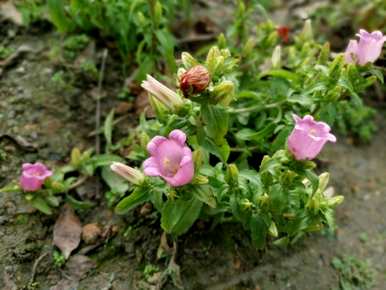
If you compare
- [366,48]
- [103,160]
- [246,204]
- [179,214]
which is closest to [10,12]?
[103,160]

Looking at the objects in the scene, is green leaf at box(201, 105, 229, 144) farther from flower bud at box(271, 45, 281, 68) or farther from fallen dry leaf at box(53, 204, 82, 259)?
fallen dry leaf at box(53, 204, 82, 259)

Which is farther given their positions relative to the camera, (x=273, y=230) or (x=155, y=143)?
(x=273, y=230)

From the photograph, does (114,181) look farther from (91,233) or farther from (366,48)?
(366,48)

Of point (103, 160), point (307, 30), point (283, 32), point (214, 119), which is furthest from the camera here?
point (283, 32)

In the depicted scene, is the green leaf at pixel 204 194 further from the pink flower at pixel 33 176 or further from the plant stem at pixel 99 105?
the plant stem at pixel 99 105

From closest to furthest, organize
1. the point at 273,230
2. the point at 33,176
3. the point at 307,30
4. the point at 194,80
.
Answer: the point at 194,80, the point at 273,230, the point at 33,176, the point at 307,30

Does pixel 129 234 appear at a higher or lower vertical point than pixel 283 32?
lower

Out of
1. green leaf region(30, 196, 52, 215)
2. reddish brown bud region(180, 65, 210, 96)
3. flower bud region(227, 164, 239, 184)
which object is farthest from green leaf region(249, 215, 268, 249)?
green leaf region(30, 196, 52, 215)
